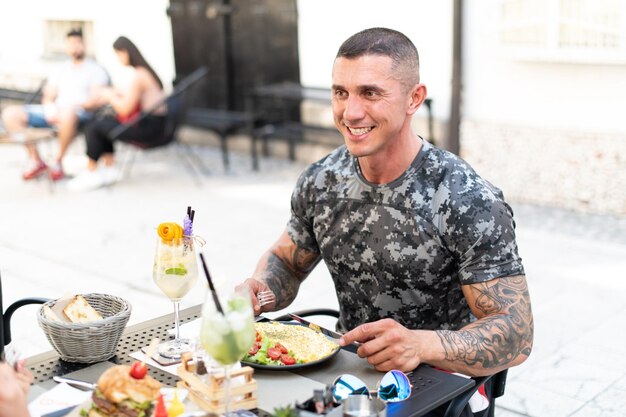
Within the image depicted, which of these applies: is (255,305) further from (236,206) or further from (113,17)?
(113,17)

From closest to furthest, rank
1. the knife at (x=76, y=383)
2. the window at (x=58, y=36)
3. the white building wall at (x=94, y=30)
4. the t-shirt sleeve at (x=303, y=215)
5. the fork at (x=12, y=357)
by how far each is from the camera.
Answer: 1. the fork at (x=12, y=357)
2. the knife at (x=76, y=383)
3. the t-shirt sleeve at (x=303, y=215)
4. the white building wall at (x=94, y=30)
5. the window at (x=58, y=36)

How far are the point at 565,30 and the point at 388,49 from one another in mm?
4635

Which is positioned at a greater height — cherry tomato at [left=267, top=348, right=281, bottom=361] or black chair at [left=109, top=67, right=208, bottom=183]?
cherry tomato at [left=267, top=348, right=281, bottom=361]

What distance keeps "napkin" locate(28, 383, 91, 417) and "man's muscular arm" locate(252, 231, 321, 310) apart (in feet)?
2.89

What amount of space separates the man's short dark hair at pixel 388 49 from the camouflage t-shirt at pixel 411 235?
0.74 ft

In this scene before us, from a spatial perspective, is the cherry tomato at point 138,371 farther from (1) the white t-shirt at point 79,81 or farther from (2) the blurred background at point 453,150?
(1) the white t-shirt at point 79,81

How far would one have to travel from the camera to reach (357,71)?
8.71 feet

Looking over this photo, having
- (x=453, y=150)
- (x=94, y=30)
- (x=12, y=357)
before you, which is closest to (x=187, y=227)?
(x=12, y=357)

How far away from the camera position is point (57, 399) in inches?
84.7

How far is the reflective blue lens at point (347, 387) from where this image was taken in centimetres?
211

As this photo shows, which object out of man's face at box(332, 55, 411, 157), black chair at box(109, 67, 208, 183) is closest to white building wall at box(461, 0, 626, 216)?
black chair at box(109, 67, 208, 183)

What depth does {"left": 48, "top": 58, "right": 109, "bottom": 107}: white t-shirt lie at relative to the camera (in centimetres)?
885

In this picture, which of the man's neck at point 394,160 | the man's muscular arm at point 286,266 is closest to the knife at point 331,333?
the man's muscular arm at point 286,266

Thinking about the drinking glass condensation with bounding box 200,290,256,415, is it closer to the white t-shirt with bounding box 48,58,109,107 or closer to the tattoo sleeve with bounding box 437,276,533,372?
the tattoo sleeve with bounding box 437,276,533,372
